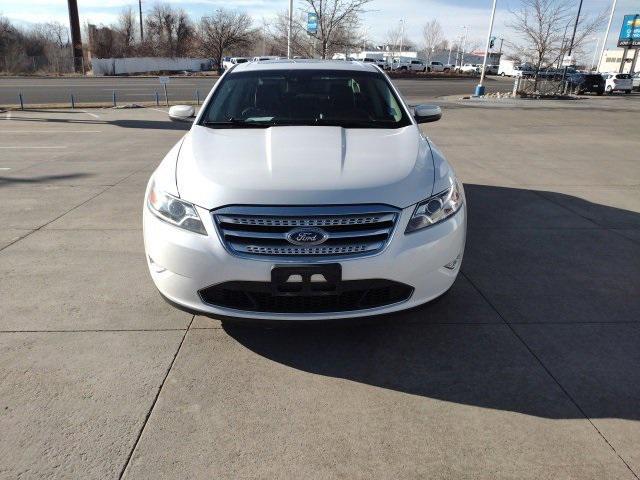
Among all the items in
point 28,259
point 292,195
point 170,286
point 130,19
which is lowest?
point 28,259

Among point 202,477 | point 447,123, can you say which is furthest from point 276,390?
point 447,123

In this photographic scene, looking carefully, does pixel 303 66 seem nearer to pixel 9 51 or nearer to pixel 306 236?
pixel 306 236

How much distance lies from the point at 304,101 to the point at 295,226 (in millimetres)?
1976

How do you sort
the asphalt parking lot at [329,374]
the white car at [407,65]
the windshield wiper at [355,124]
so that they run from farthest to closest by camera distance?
the white car at [407,65], the windshield wiper at [355,124], the asphalt parking lot at [329,374]

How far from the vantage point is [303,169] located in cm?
Result: 293

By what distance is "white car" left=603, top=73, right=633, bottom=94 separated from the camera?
35719 millimetres

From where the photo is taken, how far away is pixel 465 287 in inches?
159

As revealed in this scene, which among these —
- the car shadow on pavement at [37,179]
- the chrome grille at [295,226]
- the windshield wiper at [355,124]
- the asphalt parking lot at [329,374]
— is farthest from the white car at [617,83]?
the chrome grille at [295,226]

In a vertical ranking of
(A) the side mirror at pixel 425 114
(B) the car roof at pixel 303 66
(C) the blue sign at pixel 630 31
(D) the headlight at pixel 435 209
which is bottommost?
(D) the headlight at pixel 435 209

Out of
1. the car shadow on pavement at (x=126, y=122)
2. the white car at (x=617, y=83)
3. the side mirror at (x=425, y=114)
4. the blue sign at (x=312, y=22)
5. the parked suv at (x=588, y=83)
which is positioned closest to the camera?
the side mirror at (x=425, y=114)

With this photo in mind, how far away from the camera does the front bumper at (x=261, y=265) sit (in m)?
2.69

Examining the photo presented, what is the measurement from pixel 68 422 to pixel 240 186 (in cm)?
149

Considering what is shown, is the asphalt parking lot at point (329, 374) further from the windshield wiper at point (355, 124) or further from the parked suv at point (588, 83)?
the parked suv at point (588, 83)

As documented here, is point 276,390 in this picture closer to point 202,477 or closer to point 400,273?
point 202,477
